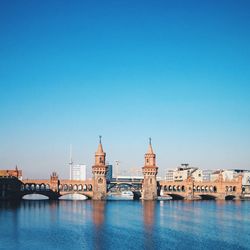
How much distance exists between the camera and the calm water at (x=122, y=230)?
67750 millimetres

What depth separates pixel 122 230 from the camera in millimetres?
82438

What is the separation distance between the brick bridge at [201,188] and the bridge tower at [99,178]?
26.2 metres

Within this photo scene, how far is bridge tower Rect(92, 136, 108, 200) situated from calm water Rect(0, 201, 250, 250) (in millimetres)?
53657

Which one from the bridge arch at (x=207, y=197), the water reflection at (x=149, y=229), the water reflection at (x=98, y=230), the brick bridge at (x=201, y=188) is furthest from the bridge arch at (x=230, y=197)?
the water reflection at (x=98, y=230)

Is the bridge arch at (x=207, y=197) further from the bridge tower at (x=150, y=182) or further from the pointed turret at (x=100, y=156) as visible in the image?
the pointed turret at (x=100, y=156)

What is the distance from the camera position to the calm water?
6775 cm

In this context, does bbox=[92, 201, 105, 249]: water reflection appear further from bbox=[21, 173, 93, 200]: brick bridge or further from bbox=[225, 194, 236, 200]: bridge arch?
bbox=[225, 194, 236, 200]: bridge arch

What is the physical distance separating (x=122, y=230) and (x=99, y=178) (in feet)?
282

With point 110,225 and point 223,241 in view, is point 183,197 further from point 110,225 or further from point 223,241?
point 223,241

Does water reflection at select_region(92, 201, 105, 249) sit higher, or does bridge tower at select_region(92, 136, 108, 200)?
bridge tower at select_region(92, 136, 108, 200)

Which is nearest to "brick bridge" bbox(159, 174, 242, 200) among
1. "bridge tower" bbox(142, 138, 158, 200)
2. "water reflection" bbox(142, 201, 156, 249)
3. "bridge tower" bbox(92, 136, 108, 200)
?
"bridge tower" bbox(142, 138, 158, 200)

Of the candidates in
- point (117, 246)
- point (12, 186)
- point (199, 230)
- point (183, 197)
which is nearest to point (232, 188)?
point (183, 197)

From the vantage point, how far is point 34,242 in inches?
2689

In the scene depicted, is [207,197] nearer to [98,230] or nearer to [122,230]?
[122,230]
